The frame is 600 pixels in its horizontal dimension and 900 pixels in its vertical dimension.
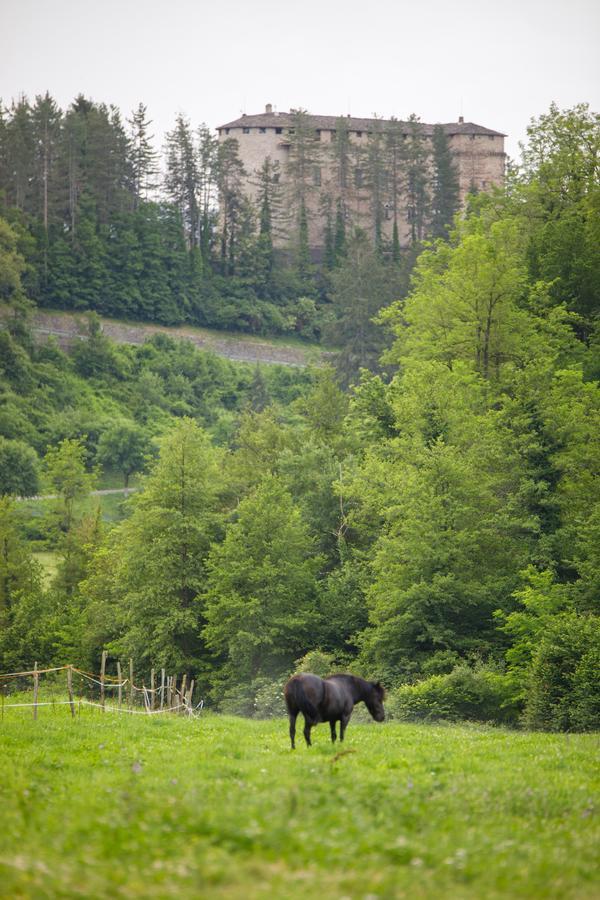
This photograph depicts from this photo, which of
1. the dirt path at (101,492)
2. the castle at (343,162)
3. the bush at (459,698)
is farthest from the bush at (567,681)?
the castle at (343,162)

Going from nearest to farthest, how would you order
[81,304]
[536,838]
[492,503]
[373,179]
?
[536,838], [492,503], [81,304], [373,179]

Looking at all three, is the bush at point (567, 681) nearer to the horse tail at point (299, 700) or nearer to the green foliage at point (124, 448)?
the horse tail at point (299, 700)

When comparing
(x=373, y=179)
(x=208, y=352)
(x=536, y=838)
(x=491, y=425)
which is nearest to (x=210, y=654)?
(x=491, y=425)

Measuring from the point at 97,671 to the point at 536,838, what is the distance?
52.4m

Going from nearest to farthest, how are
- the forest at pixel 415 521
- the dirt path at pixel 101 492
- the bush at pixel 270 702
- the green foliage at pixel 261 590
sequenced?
the forest at pixel 415 521, the bush at pixel 270 702, the green foliage at pixel 261 590, the dirt path at pixel 101 492

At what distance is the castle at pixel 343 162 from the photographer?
150 meters

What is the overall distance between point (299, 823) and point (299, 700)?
22.5 feet

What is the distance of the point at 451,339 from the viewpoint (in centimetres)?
5644

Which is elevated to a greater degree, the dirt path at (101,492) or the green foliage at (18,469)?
the green foliage at (18,469)

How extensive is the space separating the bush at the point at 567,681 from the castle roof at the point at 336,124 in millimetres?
133295

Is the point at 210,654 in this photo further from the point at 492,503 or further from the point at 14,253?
the point at 14,253

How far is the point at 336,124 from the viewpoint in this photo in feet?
506

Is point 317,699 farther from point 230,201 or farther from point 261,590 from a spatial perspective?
point 230,201

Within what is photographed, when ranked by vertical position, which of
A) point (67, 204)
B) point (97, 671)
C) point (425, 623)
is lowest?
point (97, 671)
